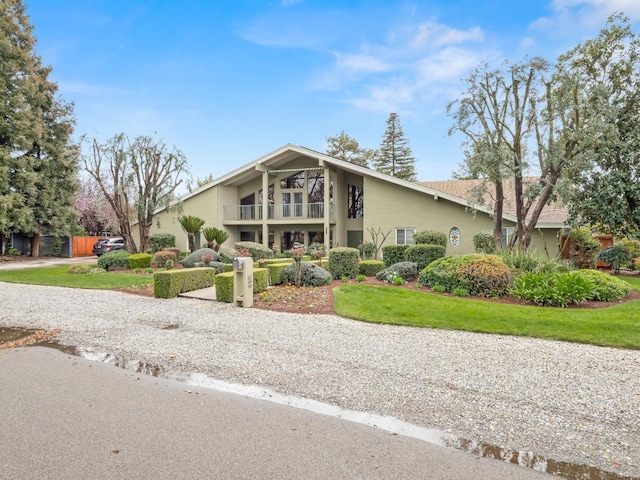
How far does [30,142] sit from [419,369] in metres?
27.8

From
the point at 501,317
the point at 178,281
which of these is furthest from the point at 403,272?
the point at 178,281

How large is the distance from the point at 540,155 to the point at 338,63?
8464mm

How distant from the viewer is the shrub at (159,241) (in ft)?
74.3

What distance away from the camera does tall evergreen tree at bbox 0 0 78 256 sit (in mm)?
22906

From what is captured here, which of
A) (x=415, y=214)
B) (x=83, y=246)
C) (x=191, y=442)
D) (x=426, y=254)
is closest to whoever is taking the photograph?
(x=191, y=442)

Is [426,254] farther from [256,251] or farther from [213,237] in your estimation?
[213,237]

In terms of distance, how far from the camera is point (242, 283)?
9.31m

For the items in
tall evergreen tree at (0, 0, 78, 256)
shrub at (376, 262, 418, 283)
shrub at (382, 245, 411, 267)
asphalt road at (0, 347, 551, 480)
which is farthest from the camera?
tall evergreen tree at (0, 0, 78, 256)

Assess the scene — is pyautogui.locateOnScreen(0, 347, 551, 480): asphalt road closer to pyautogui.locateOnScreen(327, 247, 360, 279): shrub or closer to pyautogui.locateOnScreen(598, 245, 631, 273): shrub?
pyautogui.locateOnScreen(327, 247, 360, 279): shrub

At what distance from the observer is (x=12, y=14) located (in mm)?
24000

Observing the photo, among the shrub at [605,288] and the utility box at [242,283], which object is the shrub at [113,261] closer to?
the utility box at [242,283]

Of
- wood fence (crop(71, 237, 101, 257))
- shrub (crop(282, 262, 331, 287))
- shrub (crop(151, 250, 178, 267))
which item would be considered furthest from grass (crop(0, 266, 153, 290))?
wood fence (crop(71, 237, 101, 257))

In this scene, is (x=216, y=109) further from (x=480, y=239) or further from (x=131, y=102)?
(x=480, y=239)

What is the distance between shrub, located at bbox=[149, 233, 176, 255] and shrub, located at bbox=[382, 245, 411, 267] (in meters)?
13.7
